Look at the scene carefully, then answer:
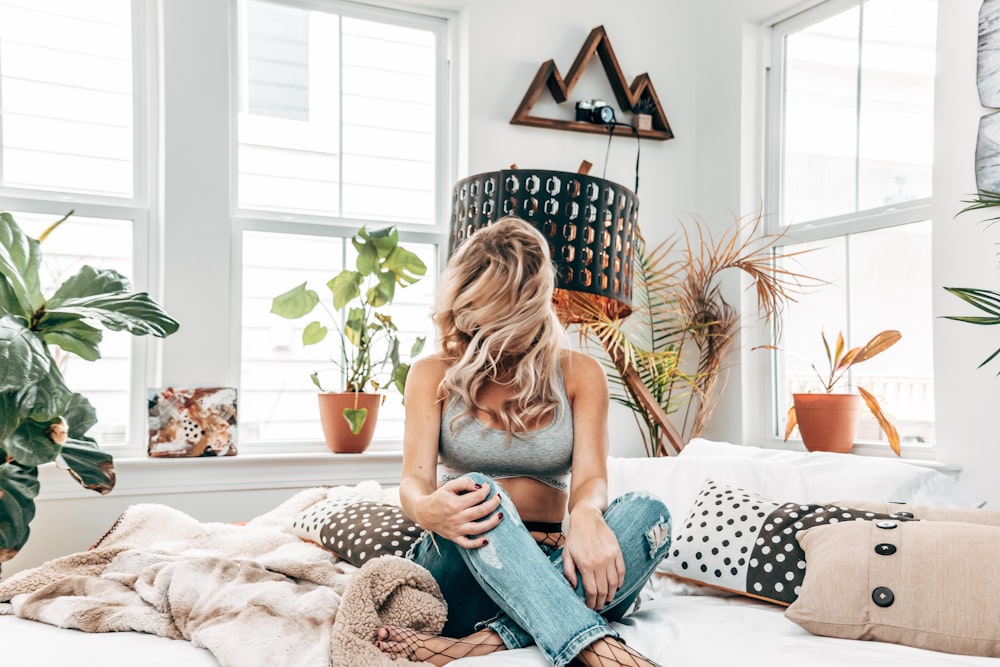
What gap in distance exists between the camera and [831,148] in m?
3.26

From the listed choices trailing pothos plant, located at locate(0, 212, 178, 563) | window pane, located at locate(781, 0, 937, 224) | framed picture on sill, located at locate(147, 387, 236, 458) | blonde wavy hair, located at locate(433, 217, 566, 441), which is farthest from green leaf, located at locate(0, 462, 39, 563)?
window pane, located at locate(781, 0, 937, 224)

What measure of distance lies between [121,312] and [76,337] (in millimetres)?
161

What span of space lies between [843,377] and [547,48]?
1.75 metres

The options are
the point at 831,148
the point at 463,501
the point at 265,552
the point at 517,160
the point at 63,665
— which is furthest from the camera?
the point at 517,160

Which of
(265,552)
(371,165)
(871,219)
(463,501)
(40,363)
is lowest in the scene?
(265,552)

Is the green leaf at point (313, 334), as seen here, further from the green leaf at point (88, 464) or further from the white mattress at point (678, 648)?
the white mattress at point (678, 648)

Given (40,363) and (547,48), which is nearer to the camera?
(40,363)

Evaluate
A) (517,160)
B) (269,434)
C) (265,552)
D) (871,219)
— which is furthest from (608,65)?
(265,552)

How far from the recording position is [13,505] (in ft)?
7.30

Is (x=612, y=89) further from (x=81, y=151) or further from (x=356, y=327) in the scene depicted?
(x=81, y=151)

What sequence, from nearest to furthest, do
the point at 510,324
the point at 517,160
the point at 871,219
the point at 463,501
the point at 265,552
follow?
1. the point at 463,501
2. the point at 510,324
3. the point at 265,552
4. the point at 871,219
5. the point at 517,160

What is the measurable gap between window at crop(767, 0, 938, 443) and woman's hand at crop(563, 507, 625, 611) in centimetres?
173

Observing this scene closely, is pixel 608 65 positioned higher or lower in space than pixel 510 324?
higher

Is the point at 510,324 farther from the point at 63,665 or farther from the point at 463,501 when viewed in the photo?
the point at 63,665
